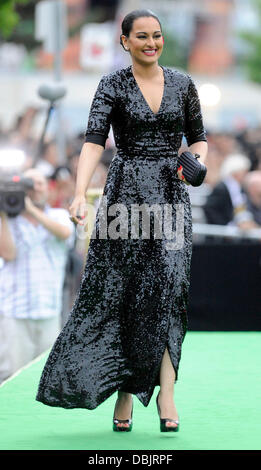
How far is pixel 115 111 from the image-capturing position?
5.63m

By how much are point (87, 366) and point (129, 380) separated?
20 cm

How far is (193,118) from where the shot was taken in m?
5.79

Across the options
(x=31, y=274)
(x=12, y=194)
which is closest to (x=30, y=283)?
(x=31, y=274)

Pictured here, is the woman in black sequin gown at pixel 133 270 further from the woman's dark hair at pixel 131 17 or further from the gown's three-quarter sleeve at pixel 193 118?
the gown's three-quarter sleeve at pixel 193 118

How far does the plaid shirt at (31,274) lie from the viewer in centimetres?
852

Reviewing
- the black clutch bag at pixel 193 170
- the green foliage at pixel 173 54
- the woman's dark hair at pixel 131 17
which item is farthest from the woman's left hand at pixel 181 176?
the green foliage at pixel 173 54

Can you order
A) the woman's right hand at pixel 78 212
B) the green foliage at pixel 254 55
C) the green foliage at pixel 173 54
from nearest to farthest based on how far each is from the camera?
the woman's right hand at pixel 78 212, the green foliage at pixel 254 55, the green foliage at pixel 173 54

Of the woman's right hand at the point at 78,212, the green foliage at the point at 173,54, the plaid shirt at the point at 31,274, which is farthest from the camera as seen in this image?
the green foliage at the point at 173,54

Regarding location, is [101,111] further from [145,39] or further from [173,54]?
[173,54]

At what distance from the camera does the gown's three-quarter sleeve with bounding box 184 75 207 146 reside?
5.74 meters

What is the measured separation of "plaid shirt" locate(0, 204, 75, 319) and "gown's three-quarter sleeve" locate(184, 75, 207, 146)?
112 inches

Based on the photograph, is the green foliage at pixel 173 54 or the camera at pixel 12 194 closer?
the camera at pixel 12 194

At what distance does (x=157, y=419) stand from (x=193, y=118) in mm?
1490
